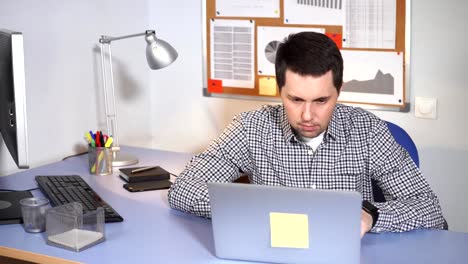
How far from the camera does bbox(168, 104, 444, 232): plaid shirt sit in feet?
6.68

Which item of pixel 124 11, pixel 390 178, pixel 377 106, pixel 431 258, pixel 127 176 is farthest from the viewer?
pixel 124 11

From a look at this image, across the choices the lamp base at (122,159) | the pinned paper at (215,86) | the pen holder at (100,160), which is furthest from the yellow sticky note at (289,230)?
the pinned paper at (215,86)

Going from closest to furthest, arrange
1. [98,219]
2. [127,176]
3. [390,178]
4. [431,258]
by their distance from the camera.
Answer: [431,258] → [98,219] → [390,178] → [127,176]

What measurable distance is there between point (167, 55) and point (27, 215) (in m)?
0.94

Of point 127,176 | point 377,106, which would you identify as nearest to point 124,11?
point 127,176

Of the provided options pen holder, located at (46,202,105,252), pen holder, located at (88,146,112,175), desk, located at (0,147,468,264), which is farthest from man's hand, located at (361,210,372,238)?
pen holder, located at (88,146,112,175)

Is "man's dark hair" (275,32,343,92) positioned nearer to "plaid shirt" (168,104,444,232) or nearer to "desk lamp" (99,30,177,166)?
"plaid shirt" (168,104,444,232)

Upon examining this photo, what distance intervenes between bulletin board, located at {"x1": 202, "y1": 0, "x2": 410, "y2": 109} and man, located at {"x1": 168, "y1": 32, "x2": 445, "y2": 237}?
2.16ft

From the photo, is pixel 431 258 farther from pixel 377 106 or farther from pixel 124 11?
pixel 124 11

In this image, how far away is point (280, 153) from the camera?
85.9 inches

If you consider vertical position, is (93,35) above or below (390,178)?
above

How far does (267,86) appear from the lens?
3.10 metres

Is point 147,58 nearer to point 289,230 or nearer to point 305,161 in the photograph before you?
point 305,161

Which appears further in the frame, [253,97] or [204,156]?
[253,97]
